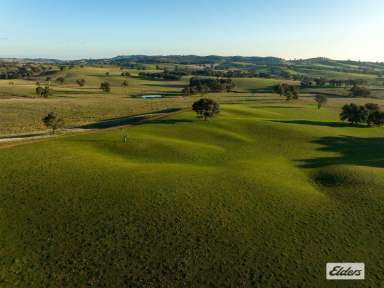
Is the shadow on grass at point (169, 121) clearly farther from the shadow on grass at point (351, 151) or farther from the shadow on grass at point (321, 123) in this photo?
the shadow on grass at point (351, 151)

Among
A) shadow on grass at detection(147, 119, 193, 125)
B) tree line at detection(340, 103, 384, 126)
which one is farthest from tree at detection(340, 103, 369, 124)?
shadow on grass at detection(147, 119, 193, 125)

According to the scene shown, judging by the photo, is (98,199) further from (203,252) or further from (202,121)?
(202,121)

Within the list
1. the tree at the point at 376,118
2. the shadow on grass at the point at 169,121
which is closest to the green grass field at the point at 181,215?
the shadow on grass at the point at 169,121

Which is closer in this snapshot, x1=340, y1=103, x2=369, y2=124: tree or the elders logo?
the elders logo

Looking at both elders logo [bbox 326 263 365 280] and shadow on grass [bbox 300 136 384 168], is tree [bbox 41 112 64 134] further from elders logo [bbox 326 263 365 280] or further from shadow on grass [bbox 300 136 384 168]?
elders logo [bbox 326 263 365 280]

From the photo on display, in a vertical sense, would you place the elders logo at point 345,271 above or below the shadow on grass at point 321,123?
below

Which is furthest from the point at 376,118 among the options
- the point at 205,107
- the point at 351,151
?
the point at 205,107
